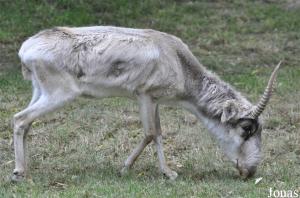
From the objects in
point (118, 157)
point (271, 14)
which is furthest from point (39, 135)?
point (271, 14)

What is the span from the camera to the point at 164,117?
1244cm

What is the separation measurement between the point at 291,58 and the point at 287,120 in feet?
17.4

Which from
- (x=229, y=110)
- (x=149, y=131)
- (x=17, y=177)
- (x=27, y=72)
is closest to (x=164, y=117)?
(x=149, y=131)

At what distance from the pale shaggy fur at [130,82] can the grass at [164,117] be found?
0.44m

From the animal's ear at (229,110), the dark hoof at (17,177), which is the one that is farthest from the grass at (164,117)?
the animal's ear at (229,110)

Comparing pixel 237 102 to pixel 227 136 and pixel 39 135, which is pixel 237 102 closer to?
pixel 227 136

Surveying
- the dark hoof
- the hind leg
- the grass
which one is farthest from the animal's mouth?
the dark hoof

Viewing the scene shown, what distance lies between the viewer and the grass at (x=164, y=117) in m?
8.72

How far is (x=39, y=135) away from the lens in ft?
37.2

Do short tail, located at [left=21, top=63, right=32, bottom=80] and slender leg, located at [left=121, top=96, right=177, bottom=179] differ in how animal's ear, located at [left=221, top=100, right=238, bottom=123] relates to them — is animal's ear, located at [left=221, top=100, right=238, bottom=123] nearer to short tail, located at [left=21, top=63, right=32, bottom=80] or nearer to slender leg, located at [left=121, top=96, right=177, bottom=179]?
slender leg, located at [left=121, top=96, right=177, bottom=179]

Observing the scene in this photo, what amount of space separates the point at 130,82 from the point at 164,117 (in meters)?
3.20

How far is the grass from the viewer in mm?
8719

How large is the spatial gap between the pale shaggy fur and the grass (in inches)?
17.4

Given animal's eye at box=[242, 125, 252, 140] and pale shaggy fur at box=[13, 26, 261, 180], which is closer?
pale shaggy fur at box=[13, 26, 261, 180]
